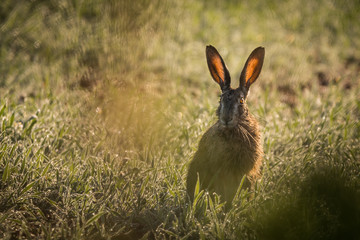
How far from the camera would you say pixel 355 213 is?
263 centimetres

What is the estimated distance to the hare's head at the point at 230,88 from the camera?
292 centimetres

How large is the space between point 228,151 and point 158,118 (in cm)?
118

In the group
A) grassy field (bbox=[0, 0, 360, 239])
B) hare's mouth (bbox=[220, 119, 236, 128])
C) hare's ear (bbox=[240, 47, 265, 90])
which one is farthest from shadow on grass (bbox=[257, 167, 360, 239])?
hare's ear (bbox=[240, 47, 265, 90])

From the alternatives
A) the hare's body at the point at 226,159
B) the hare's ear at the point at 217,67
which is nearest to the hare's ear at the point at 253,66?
the hare's ear at the point at 217,67

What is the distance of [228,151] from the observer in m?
2.97

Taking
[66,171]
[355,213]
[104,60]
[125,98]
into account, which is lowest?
[355,213]

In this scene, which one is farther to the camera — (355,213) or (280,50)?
(280,50)

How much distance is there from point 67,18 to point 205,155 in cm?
336

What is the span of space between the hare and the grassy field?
0.12 meters

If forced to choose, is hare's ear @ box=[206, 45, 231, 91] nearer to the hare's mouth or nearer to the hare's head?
the hare's head

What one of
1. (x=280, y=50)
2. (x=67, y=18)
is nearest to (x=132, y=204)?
(x=67, y=18)

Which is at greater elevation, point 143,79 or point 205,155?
point 143,79

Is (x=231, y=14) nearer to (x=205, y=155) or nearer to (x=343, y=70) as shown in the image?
(x=343, y=70)

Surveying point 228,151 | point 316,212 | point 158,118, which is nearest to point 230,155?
point 228,151
